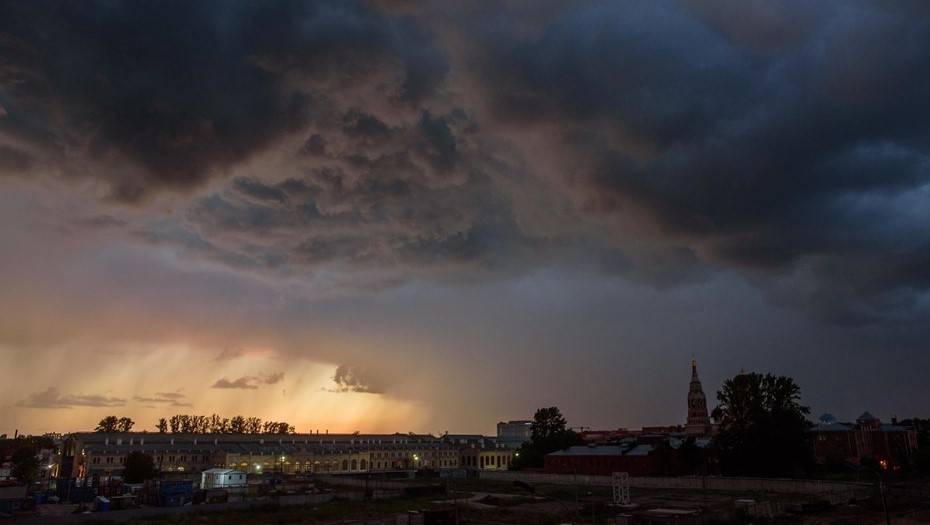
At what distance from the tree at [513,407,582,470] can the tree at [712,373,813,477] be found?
114 feet

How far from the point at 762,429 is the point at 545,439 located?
49.5 metres

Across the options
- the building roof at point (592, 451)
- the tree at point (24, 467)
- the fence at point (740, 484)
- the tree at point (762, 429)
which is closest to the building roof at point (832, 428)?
the tree at point (762, 429)

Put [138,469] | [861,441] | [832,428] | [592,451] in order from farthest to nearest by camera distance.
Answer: [832,428], [861,441], [592,451], [138,469]

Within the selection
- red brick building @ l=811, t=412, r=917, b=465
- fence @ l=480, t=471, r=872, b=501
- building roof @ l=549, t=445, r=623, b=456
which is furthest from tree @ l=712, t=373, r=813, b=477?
red brick building @ l=811, t=412, r=917, b=465

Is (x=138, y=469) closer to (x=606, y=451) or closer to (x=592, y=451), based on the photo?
(x=592, y=451)

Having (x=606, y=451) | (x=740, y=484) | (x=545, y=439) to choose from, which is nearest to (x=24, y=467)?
(x=545, y=439)

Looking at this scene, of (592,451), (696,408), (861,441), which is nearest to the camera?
(592,451)

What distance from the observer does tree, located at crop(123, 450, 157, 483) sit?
98.0 metres

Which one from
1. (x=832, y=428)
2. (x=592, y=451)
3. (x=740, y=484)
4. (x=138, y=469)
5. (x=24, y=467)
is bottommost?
(x=740, y=484)

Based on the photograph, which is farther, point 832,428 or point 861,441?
point 832,428

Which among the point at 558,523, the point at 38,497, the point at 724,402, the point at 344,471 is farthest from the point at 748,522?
the point at 344,471

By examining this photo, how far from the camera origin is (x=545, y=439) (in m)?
127

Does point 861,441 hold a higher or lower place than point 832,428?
lower

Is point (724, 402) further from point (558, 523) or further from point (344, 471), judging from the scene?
point (344, 471)
